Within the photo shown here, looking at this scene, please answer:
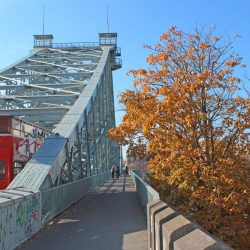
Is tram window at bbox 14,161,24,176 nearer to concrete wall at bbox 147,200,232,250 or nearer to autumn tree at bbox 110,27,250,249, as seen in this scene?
autumn tree at bbox 110,27,250,249

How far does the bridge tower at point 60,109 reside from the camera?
1353 centimetres

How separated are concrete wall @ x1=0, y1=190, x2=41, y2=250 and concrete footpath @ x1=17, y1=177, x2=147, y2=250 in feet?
0.80

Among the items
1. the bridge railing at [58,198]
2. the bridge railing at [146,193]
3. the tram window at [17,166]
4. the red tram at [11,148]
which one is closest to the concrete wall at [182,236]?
the bridge railing at [146,193]

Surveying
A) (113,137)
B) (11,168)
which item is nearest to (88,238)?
(113,137)

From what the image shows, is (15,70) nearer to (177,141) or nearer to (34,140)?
(34,140)

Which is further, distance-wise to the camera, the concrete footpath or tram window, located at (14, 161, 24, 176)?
tram window, located at (14, 161, 24, 176)

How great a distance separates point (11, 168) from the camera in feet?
54.8

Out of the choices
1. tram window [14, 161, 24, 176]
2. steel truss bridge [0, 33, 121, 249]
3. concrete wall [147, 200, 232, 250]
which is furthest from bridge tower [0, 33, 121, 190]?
concrete wall [147, 200, 232, 250]

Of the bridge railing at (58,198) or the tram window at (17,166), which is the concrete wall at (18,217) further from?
the tram window at (17,166)

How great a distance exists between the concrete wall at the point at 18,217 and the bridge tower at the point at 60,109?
3.21ft

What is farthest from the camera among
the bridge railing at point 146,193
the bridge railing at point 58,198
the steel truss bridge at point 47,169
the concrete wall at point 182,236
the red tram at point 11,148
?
the red tram at point 11,148

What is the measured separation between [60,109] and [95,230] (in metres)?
16.1

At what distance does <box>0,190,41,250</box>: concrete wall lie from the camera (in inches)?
324

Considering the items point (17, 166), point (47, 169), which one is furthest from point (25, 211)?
point (17, 166)
